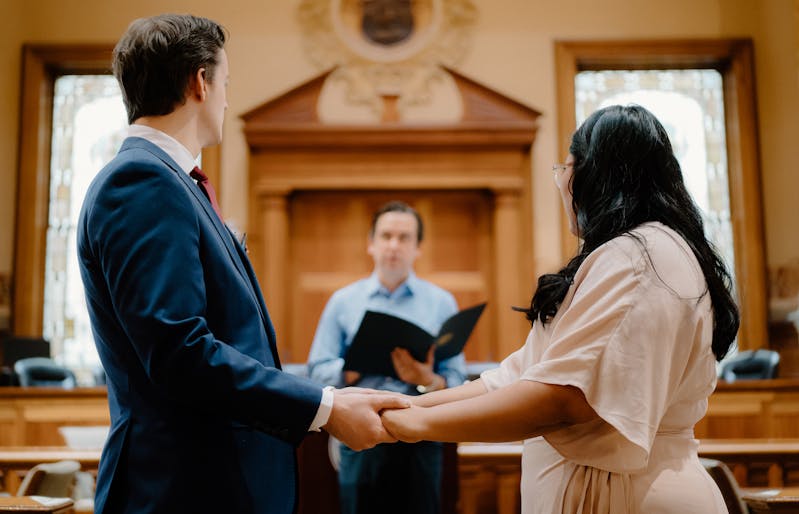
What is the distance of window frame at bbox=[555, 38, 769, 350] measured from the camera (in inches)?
234

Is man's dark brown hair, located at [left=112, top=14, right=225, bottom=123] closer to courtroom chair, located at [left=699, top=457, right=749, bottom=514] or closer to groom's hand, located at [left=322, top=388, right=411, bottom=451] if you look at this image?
groom's hand, located at [left=322, top=388, right=411, bottom=451]

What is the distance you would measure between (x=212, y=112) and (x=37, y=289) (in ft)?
16.7

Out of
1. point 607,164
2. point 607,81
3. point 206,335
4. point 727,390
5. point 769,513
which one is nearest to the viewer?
point 206,335

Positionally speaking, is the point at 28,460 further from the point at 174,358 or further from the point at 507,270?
the point at 507,270

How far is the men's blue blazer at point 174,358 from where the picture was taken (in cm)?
125

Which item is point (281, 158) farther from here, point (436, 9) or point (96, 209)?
point (96, 209)

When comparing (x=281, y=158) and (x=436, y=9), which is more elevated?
(x=436, y=9)

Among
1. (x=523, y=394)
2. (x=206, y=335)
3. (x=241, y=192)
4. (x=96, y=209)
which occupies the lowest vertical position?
(x=523, y=394)

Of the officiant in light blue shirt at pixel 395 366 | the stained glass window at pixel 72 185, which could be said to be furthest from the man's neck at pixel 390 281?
the stained glass window at pixel 72 185

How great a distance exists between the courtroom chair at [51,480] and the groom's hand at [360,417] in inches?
59.9

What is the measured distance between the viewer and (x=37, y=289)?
5988 millimetres

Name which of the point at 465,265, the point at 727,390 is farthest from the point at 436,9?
the point at 727,390

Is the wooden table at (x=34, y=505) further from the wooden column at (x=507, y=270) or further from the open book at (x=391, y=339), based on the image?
the wooden column at (x=507, y=270)

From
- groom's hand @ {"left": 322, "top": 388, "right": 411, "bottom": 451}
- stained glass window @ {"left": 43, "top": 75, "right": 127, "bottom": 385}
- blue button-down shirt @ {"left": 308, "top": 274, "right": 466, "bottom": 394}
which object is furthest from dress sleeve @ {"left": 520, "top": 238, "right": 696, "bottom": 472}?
stained glass window @ {"left": 43, "top": 75, "right": 127, "bottom": 385}
